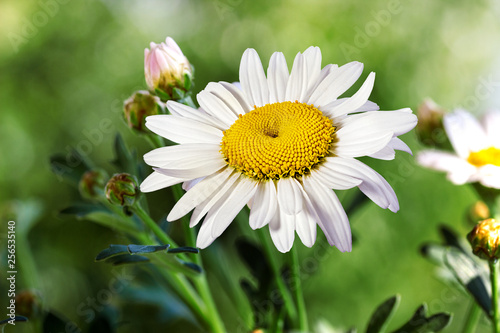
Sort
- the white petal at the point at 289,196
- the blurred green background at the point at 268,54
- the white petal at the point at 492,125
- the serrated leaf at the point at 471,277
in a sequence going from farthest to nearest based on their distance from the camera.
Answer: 1. the blurred green background at the point at 268,54
2. the white petal at the point at 492,125
3. the serrated leaf at the point at 471,277
4. the white petal at the point at 289,196

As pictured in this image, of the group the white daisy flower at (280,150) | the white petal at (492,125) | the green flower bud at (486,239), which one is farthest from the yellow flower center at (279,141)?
the white petal at (492,125)

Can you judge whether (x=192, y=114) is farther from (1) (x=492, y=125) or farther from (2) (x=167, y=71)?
(1) (x=492, y=125)

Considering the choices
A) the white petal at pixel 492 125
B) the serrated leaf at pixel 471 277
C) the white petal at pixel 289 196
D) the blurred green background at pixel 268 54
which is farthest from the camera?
the blurred green background at pixel 268 54

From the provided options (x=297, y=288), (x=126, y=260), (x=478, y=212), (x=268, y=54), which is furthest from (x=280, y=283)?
(x=268, y=54)

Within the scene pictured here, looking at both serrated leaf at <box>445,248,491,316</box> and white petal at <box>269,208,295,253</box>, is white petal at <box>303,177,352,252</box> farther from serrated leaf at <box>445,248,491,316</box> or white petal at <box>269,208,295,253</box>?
serrated leaf at <box>445,248,491,316</box>

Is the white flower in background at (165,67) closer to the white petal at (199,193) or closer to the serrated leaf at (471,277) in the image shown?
the white petal at (199,193)

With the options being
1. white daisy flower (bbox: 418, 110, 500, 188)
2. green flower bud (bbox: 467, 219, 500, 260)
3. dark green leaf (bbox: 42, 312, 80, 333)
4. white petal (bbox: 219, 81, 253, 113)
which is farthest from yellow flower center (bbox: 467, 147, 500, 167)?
dark green leaf (bbox: 42, 312, 80, 333)

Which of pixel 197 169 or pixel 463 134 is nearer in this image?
pixel 197 169

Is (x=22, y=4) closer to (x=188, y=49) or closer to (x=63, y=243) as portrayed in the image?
(x=188, y=49)
